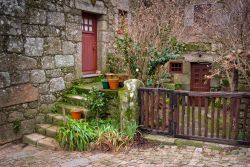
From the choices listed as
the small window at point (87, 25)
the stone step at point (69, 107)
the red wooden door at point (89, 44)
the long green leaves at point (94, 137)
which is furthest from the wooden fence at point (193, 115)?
the small window at point (87, 25)

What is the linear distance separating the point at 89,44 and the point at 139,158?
4.38 m

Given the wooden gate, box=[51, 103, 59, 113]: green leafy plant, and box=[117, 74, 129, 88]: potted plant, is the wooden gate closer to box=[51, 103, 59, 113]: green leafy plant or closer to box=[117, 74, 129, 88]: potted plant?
box=[117, 74, 129, 88]: potted plant

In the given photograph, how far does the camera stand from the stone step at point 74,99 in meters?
6.74

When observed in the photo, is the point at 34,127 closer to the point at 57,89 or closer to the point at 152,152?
the point at 57,89

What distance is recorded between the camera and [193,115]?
5.35 metres

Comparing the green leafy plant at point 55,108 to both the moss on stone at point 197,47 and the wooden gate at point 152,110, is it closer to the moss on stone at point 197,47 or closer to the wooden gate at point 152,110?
the wooden gate at point 152,110

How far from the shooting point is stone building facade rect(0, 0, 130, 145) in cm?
579

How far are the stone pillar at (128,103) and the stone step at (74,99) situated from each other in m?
1.32

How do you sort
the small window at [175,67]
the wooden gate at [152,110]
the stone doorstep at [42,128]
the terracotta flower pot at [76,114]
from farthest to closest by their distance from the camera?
1. the small window at [175,67]
2. the stone doorstep at [42,128]
3. the terracotta flower pot at [76,114]
4. the wooden gate at [152,110]

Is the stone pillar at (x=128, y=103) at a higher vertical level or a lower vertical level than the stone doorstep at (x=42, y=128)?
higher

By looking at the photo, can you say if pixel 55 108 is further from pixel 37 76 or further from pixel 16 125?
pixel 16 125

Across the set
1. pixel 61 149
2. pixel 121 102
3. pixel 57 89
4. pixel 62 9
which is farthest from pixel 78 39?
pixel 61 149

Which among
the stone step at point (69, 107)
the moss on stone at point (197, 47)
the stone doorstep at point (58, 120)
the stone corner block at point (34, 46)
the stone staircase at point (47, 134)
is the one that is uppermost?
the moss on stone at point (197, 47)

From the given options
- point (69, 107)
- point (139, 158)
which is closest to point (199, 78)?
point (69, 107)
